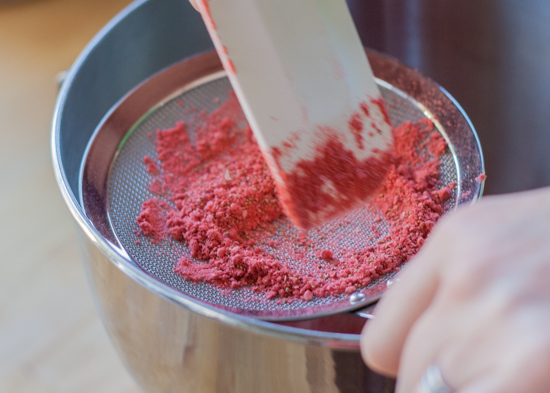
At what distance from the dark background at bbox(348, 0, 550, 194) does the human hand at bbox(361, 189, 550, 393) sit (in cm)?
→ 55

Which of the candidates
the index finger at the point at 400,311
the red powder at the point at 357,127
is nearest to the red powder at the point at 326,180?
the red powder at the point at 357,127

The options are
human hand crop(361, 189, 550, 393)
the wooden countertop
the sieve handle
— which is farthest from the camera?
the wooden countertop

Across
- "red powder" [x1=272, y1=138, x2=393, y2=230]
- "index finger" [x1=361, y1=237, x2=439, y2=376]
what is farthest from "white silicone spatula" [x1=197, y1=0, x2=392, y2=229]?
"index finger" [x1=361, y1=237, x2=439, y2=376]

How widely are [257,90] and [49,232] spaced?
1.51 feet

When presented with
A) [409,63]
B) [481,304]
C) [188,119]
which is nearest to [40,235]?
[188,119]

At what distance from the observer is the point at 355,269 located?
0.55m

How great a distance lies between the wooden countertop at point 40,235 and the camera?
2.24 feet

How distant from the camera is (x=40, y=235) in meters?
0.81

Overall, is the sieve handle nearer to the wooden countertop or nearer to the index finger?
the index finger

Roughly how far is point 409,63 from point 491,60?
119mm

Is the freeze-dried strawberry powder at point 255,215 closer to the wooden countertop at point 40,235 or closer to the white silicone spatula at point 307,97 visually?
the white silicone spatula at point 307,97

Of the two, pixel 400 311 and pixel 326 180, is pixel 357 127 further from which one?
pixel 400 311

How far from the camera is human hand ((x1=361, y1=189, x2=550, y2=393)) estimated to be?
0.71ft

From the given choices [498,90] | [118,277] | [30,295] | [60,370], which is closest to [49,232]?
[30,295]
